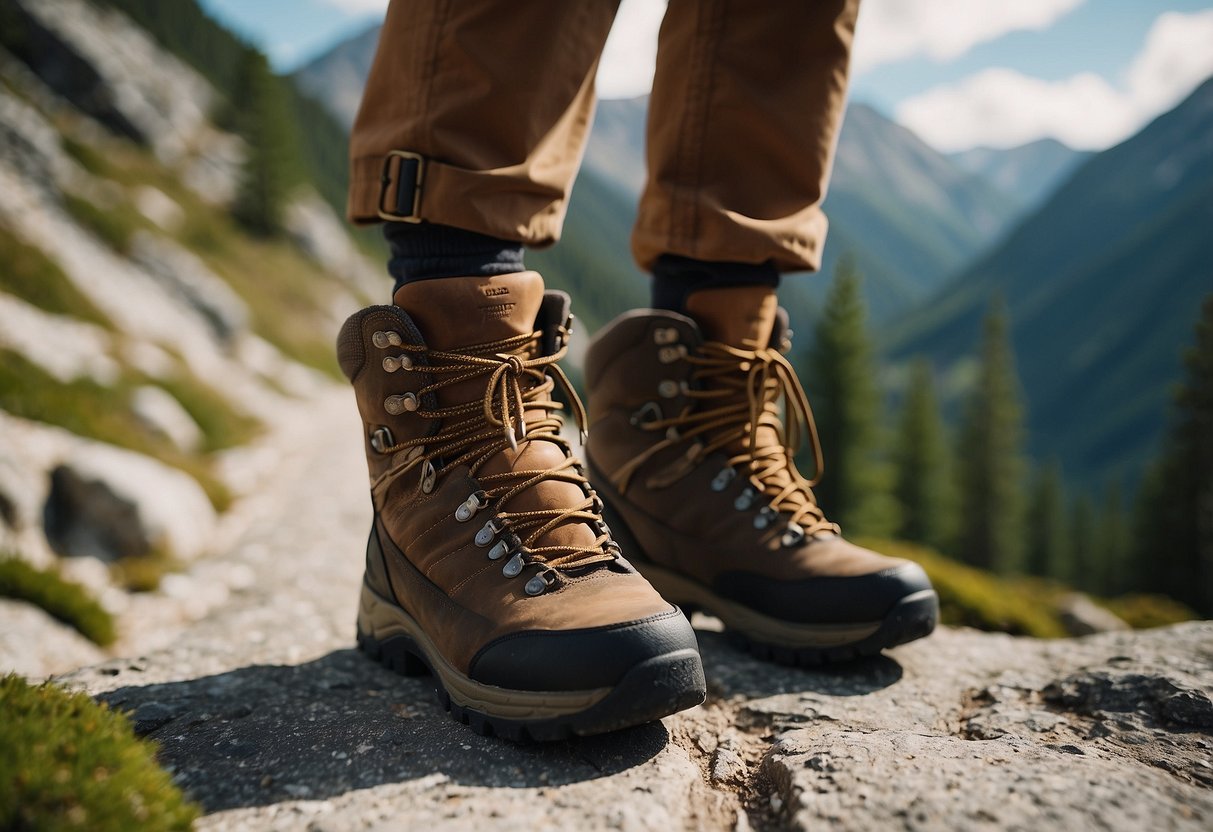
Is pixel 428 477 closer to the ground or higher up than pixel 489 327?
closer to the ground

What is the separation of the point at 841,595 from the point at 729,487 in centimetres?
42

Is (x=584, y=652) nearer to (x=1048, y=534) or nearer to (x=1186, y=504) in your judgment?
(x=1186, y=504)

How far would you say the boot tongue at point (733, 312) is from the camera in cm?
222

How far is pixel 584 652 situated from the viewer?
1.49 m

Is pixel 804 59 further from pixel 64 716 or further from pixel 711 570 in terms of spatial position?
pixel 64 716

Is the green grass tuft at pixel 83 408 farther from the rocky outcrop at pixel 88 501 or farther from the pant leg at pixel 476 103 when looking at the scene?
the pant leg at pixel 476 103

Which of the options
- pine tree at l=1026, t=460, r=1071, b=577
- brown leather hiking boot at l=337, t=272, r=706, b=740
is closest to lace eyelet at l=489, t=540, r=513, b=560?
brown leather hiking boot at l=337, t=272, r=706, b=740

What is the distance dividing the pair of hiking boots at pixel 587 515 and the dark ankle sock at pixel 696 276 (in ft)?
0.14

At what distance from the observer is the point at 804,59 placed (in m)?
2.17

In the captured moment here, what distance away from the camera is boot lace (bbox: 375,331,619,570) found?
1749mm

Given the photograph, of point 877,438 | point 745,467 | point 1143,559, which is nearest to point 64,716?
point 745,467

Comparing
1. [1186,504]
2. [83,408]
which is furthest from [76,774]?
[1186,504]

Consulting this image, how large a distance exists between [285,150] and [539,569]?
161 ft

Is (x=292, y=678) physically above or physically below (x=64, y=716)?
below
